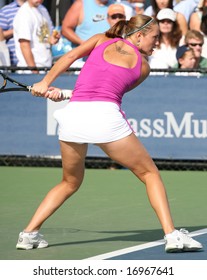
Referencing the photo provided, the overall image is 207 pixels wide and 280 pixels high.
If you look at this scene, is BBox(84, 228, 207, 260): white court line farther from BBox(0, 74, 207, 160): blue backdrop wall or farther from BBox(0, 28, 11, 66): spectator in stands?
BBox(0, 28, 11, 66): spectator in stands

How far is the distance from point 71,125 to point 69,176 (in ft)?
1.73

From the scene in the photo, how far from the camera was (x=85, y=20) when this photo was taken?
48.4 ft

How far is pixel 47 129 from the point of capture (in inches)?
547

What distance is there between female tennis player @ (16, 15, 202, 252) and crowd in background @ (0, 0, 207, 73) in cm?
569

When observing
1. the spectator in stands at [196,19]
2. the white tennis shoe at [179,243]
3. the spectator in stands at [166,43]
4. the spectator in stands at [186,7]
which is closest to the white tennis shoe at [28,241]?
the white tennis shoe at [179,243]

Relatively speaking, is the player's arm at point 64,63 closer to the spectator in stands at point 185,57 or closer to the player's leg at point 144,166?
the player's leg at point 144,166

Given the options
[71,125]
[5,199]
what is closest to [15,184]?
[5,199]

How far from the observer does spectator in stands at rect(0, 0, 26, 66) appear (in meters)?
14.7

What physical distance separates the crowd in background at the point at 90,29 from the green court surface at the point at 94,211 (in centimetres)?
164

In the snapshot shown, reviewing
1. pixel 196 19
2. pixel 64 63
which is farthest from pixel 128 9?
pixel 64 63

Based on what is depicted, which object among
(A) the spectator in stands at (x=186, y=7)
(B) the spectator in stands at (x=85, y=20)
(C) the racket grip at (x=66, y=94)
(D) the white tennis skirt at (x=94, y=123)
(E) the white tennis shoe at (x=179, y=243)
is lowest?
(E) the white tennis shoe at (x=179, y=243)

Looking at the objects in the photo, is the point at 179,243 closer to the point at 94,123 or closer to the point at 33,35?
the point at 94,123

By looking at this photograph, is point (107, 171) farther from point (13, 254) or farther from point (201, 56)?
point (13, 254)

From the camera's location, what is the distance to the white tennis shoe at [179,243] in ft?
26.5
